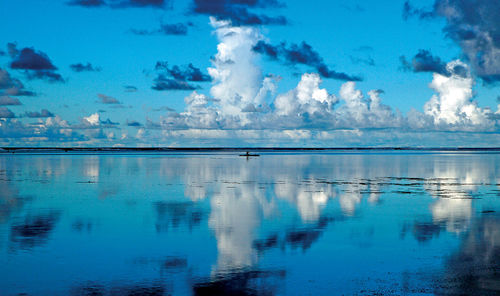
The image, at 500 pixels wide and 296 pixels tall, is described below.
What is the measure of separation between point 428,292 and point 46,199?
32.6 metres

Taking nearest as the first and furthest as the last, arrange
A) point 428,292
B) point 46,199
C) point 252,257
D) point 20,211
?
point 428,292, point 252,257, point 20,211, point 46,199

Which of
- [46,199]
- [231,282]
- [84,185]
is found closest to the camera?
[231,282]

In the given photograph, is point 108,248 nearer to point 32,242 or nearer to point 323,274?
point 32,242

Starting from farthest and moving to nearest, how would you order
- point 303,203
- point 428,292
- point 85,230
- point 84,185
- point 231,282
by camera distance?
point 84,185 → point 303,203 → point 85,230 → point 231,282 → point 428,292

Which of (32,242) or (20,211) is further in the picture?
(20,211)

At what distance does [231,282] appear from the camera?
16.8 meters

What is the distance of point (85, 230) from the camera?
27078 mm

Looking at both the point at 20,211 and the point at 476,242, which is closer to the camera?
the point at 476,242

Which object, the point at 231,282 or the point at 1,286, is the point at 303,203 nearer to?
the point at 231,282

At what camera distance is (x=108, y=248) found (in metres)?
22.5

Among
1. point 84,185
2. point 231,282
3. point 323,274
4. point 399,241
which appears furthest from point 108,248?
point 84,185

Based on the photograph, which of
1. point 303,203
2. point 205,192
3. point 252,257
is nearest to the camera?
point 252,257

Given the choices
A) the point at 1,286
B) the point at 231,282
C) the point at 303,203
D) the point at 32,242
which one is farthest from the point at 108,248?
the point at 303,203

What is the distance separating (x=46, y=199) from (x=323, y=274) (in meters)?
28.9
